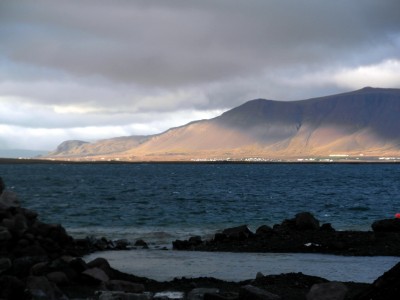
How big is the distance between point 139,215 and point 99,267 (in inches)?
932

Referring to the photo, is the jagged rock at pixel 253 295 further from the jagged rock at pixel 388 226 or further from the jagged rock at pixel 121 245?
the jagged rock at pixel 388 226

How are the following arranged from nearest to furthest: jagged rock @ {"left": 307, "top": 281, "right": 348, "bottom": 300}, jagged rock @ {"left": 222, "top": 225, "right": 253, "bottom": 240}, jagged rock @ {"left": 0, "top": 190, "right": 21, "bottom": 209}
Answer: jagged rock @ {"left": 307, "top": 281, "right": 348, "bottom": 300} → jagged rock @ {"left": 0, "top": 190, "right": 21, "bottom": 209} → jagged rock @ {"left": 222, "top": 225, "right": 253, "bottom": 240}

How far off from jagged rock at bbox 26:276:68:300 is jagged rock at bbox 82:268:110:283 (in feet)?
6.29

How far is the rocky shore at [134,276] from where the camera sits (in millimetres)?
12258

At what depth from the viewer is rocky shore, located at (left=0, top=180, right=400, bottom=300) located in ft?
40.2

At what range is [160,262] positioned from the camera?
808 inches

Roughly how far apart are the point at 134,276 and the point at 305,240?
354 inches

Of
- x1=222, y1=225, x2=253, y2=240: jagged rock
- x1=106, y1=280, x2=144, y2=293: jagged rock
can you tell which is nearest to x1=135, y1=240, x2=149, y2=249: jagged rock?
x1=222, y1=225, x2=253, y2=240: jagged rock

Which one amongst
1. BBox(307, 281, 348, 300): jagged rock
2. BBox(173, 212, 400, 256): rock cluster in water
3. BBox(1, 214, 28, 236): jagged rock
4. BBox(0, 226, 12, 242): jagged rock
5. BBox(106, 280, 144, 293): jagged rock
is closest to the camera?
BBox(307, 281, 348, 300): jagged rock

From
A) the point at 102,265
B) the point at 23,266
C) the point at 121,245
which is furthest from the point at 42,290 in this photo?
the point at 121,245

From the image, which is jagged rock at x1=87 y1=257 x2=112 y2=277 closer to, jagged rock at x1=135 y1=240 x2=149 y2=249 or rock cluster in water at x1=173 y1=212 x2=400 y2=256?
rock cluster in water at x1=173 y1=212 x2=400 y2=256

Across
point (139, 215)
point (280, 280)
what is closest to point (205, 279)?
point (280, 280)

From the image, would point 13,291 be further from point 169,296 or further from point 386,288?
point 386,288

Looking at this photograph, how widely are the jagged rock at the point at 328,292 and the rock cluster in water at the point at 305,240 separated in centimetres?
971
